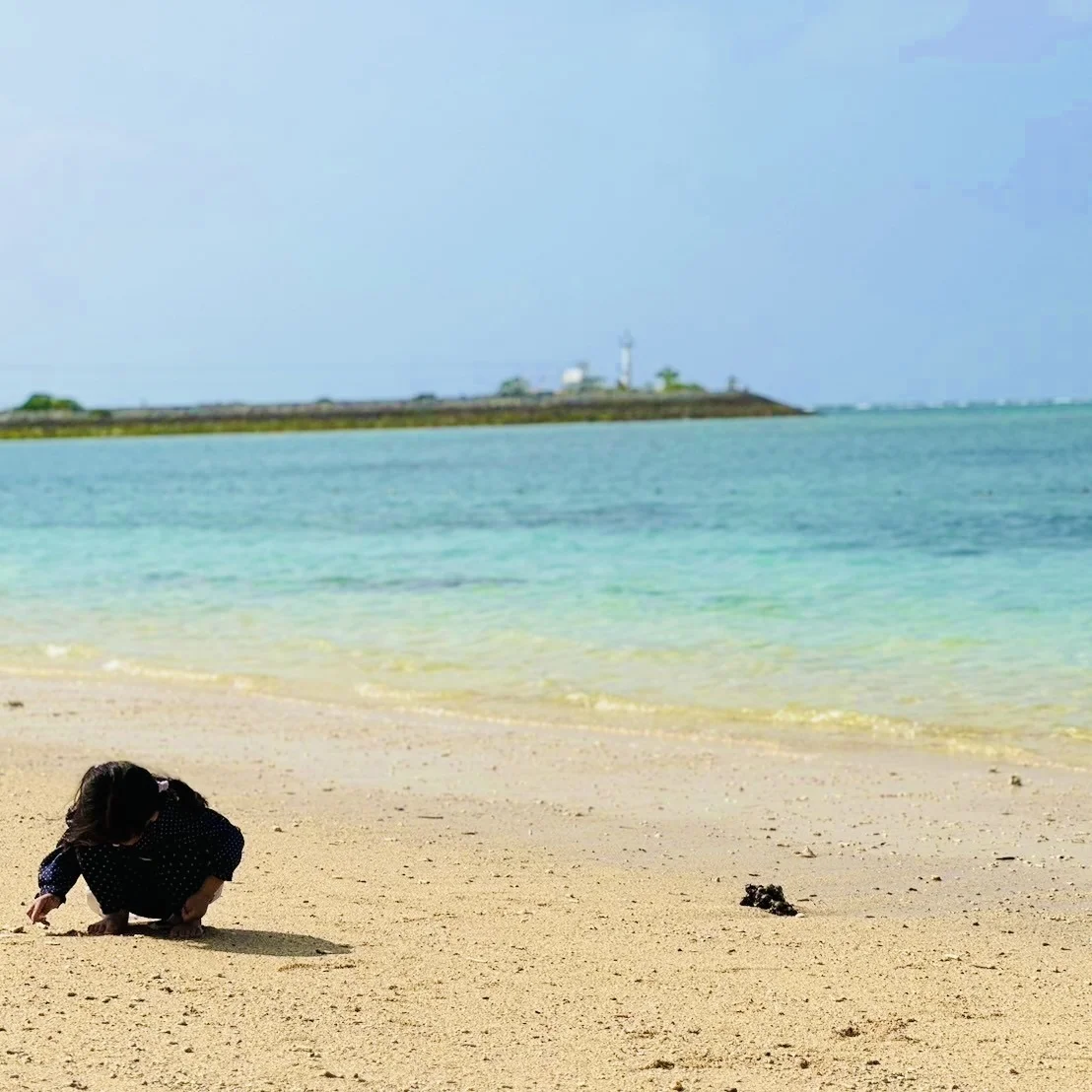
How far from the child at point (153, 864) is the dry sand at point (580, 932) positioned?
0.14m

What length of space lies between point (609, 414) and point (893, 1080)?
140 meters

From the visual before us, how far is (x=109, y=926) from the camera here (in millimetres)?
5273

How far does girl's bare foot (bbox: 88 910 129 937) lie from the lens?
17.3ft

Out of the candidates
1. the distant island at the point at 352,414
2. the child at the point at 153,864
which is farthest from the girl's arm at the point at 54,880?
the distant island at the point at 352,414

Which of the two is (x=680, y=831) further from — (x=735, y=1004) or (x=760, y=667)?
(x=760, y=667)

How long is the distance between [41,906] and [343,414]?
13739 centimetres

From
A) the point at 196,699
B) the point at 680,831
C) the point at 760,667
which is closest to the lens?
the point at 680,831

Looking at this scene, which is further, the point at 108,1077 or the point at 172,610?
the point at 172,610

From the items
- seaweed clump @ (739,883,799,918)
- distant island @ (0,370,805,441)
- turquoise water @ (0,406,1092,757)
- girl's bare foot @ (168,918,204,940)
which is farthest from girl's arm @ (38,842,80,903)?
distant island @ (0,370,805,441)

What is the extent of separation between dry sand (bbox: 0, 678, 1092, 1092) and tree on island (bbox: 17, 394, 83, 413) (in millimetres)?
145217

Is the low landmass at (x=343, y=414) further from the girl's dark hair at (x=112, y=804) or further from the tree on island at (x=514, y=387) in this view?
the girl's dark hair at (x=112, y=804)

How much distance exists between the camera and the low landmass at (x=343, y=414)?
137 meters

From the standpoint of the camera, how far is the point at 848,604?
16359mm

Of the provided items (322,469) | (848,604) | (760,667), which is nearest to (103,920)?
(760,667)
